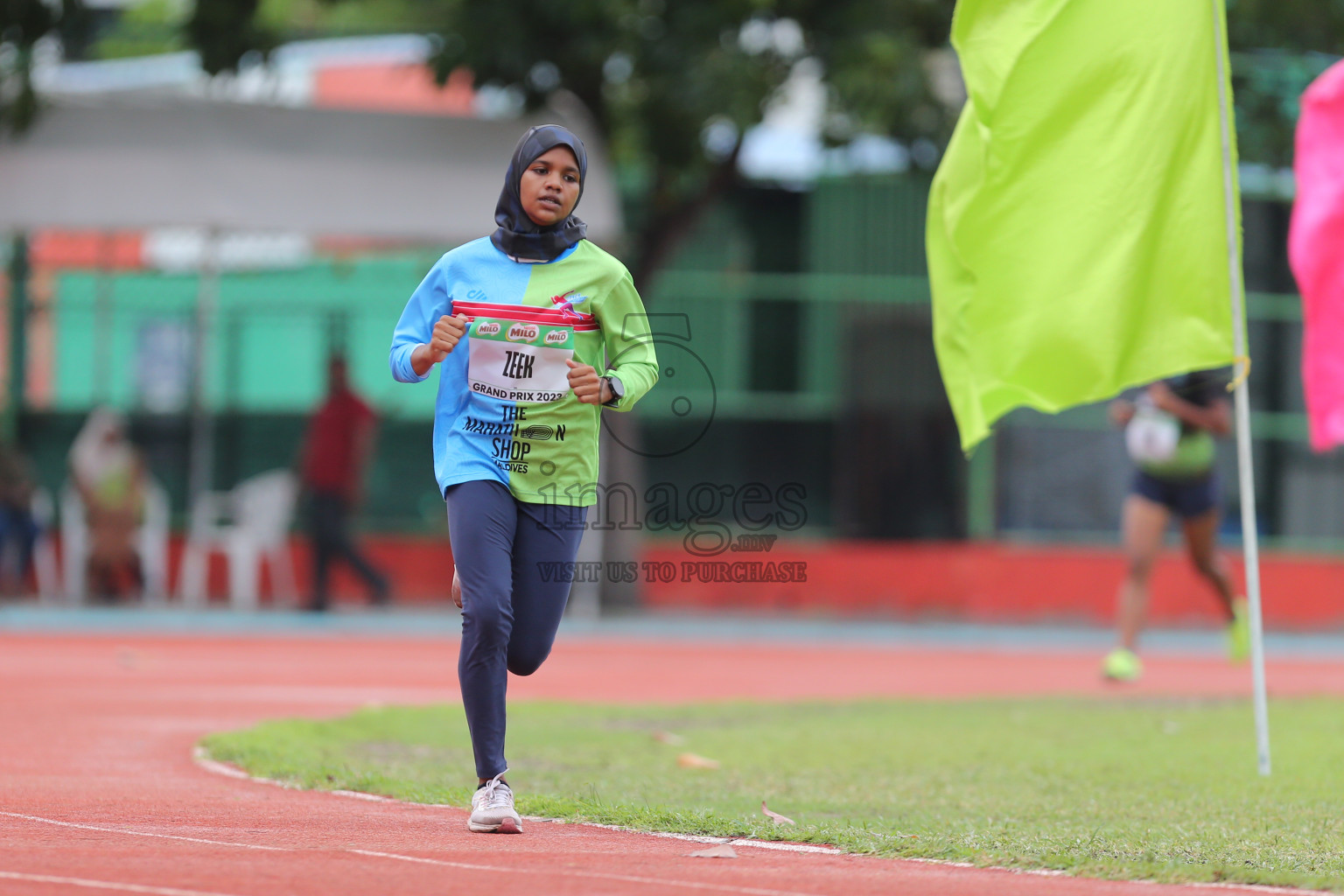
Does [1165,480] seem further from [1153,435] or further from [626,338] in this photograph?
[626,338]

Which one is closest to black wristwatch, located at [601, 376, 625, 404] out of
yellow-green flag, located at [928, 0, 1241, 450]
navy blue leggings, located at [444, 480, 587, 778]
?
navy blue leggings, located at [444, 480, 587, 778]

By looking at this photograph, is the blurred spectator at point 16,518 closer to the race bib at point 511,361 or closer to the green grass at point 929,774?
the green grass at point 929,774

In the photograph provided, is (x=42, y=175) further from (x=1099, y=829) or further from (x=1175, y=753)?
(x=1099, y=829)

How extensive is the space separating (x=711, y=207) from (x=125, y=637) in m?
8.11

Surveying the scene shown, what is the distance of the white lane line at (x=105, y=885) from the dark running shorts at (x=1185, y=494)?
8.72 meters

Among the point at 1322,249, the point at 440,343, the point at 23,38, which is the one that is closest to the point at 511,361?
the point at 440,343

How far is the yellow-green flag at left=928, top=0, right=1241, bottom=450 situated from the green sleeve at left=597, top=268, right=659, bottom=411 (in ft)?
6.90

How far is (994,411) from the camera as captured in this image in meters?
7.99

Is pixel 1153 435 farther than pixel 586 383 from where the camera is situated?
Yes

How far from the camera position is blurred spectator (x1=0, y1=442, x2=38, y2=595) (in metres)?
19.1

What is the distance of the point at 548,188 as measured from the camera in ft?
19.5

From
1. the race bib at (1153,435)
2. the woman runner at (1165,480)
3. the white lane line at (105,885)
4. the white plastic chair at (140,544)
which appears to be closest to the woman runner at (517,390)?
the white lane line at (105,885)

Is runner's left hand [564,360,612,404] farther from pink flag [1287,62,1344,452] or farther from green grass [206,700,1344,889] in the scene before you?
pink flag [1287,62,1344,452]

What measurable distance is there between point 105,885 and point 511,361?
2058mm
